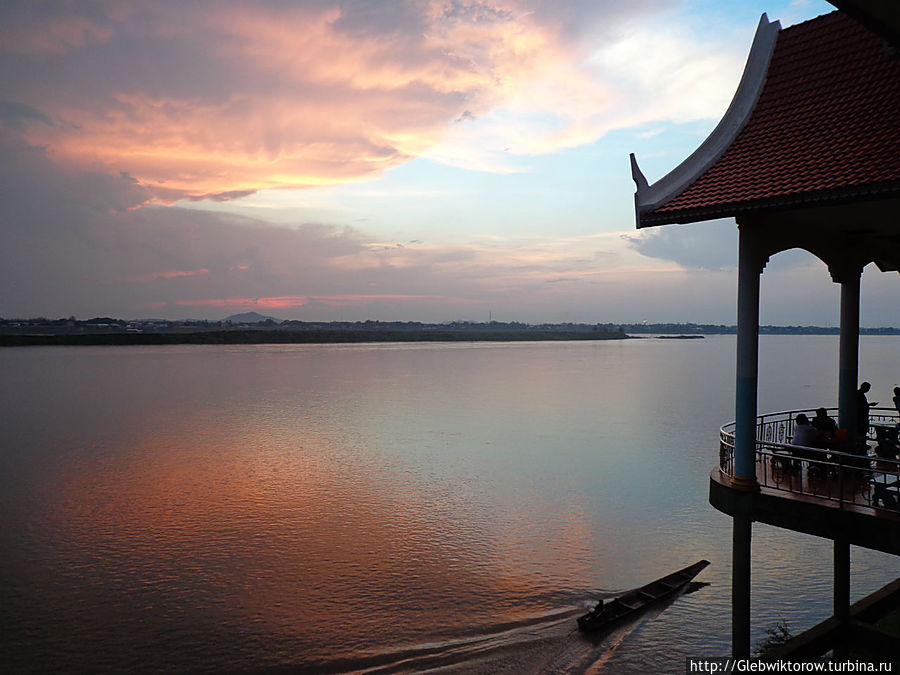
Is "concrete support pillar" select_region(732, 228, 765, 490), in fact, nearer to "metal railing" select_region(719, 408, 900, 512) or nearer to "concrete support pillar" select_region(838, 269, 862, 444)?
"metal railing" select_region(719, 408, 900, 512)

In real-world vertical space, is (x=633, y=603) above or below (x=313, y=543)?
above

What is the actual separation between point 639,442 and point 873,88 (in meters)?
34.2

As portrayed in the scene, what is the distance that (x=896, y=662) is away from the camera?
11.7m

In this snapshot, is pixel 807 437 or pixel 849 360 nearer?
pixel 807 437

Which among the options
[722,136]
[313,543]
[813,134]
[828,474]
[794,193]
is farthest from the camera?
[313,543]

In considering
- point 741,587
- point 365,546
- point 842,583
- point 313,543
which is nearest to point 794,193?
point 741,587

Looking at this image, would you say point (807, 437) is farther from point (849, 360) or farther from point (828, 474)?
point (849, 360)

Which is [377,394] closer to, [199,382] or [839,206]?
[199,382]

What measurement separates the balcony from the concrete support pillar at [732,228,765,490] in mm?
266

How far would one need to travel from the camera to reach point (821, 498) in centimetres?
905

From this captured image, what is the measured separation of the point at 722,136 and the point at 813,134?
136cm

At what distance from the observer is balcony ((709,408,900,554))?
845 cm

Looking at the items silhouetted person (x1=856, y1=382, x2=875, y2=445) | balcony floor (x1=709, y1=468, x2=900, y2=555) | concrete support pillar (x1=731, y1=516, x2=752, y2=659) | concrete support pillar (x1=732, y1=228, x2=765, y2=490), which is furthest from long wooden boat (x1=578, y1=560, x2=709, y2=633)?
concrete support pillar (x1=732, y1=228, x2=765, y2=490)

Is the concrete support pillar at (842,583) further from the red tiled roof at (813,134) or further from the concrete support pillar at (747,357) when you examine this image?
the red tiled roof at (813,134)
